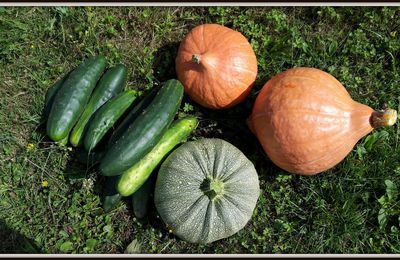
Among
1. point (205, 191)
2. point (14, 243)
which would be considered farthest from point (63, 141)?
point (205, 191)

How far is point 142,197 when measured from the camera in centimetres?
373

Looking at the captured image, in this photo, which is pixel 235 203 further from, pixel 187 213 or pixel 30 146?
pixel 30 146

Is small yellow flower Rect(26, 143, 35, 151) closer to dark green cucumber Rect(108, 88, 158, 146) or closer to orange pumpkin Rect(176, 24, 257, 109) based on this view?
dark green cucumber Rect(108, 88, 158, 146)

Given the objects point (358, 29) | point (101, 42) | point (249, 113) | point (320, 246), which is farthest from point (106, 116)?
point (358, 29)

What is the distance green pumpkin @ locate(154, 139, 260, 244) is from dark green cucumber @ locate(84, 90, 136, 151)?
575mm

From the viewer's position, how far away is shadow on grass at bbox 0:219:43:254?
152 inches

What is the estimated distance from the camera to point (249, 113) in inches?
158

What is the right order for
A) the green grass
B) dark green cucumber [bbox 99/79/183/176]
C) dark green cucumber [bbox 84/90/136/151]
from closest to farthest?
dark green cucumber [bbox 99/79/183/176], dark green cucumber [bbox 84/90/136/151], the green grass

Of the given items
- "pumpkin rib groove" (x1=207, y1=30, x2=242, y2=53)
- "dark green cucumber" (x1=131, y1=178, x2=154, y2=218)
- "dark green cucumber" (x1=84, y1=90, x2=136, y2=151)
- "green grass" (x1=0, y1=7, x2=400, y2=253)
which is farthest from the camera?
"green grass" (x1=0, y1=7, x2=400, y2=253)

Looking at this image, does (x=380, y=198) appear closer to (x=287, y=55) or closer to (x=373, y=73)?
(x=373, y=73)

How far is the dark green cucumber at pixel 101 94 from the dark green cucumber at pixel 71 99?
0.05m

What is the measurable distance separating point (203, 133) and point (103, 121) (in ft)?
2.94

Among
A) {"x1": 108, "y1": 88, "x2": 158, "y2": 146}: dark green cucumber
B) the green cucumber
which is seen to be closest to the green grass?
the green cucumber

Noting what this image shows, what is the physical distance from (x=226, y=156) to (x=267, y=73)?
1.02 meters
